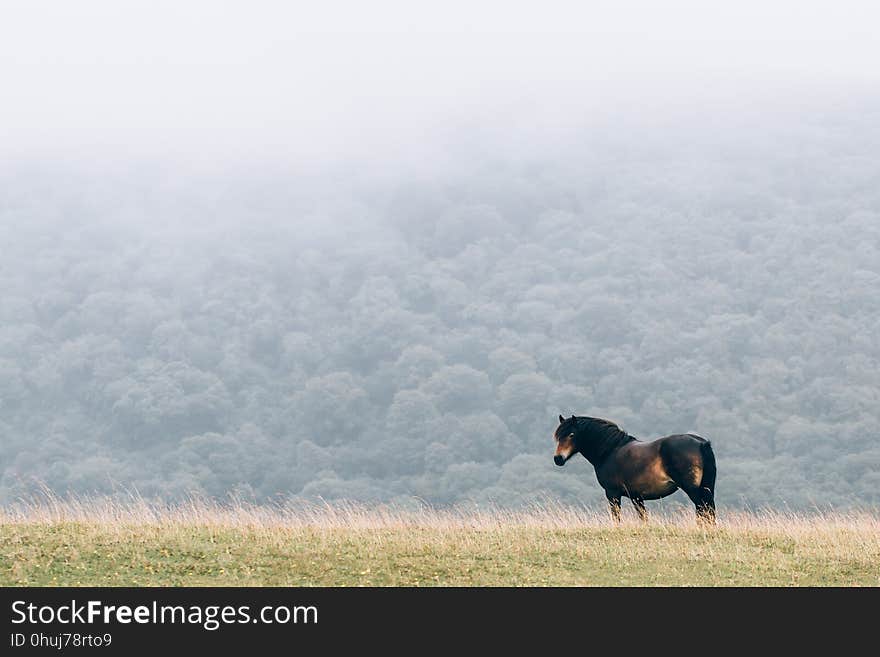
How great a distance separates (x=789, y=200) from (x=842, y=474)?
84581mm

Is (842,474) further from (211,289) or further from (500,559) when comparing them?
(211,289)

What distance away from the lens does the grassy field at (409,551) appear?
49.9 ft

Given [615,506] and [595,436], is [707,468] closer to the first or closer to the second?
[615,506]

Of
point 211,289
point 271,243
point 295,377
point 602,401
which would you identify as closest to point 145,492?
point 295,377

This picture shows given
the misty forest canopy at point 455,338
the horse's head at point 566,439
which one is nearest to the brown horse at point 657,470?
the horse's head at point 566,439

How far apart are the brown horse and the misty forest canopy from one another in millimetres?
67745

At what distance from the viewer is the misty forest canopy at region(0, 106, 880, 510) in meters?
108

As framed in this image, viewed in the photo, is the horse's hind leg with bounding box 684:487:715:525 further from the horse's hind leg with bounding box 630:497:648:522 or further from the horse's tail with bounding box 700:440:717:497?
the horse's hind leg with bounding box 630:497:648:522

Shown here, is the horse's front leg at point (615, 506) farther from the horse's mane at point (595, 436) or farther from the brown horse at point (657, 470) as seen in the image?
the horse's mane at point (595, 436)

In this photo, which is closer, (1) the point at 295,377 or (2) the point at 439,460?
(2) the point at 439,460

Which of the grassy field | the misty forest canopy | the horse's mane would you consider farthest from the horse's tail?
the misty forest canopy

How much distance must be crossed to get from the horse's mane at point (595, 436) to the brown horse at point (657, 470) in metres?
0.02

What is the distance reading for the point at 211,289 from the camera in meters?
162
